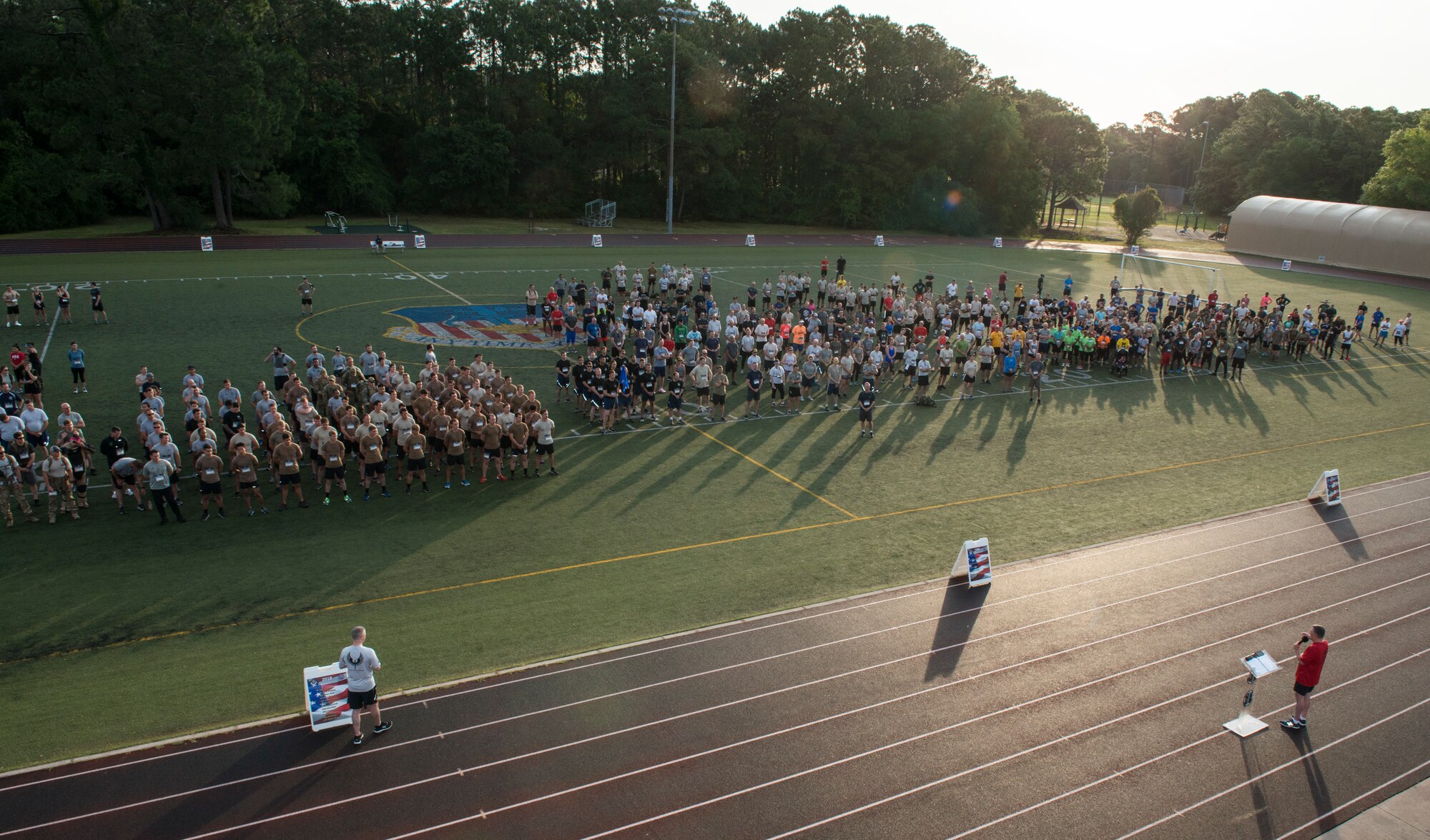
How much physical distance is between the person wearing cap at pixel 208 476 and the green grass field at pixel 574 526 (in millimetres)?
478

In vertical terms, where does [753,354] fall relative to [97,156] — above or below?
below

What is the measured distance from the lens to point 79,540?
44.7 feet

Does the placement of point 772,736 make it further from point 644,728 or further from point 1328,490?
point 1328,490

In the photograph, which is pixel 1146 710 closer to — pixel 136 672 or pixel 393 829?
pixel 393 829

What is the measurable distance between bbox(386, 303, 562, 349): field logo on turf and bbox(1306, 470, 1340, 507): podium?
66.4ft

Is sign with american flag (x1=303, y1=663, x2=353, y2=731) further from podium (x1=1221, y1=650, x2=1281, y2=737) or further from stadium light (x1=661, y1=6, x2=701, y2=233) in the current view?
stadium light (x1=661, y1=6, x2=701, y2=233)

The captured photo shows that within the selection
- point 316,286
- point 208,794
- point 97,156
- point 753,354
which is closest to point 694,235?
point 316,286

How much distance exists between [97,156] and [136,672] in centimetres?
4363

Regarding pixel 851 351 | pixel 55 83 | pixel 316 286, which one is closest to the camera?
pixel 851 351

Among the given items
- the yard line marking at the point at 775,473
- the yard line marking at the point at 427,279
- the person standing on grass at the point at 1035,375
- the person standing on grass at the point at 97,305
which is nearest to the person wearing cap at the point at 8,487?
the yard line marking at the point at 775,473

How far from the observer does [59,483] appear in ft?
46.6

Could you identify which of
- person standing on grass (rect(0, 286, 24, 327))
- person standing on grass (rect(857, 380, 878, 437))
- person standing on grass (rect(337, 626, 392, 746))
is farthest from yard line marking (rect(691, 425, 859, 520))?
person standing on grass (rect(0, 286, 24, 327))

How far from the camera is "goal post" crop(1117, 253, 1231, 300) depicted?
44.8 metres

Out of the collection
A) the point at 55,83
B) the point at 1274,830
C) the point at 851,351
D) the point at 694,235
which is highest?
the point at 55,83
